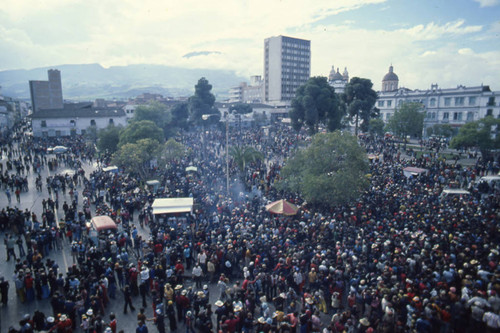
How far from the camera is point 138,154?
2747 cm

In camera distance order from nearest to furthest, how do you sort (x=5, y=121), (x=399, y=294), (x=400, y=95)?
(x=399, y=294) < (x=400, y=95) < (x=5, y=121)

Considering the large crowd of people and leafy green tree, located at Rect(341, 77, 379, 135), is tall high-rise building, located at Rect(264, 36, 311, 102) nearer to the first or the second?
leafy green tree, located at Rect(341, 77, 379, 135)

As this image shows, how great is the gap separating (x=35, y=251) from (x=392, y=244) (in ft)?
49.7

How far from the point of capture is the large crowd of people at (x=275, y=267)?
29.1 ft

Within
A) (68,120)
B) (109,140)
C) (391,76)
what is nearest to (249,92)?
(391,76)

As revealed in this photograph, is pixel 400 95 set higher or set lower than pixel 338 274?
higher

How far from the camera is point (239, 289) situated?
1029 centimetres

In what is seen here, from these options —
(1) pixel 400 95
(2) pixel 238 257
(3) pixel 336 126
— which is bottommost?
(2) pixel 238 257

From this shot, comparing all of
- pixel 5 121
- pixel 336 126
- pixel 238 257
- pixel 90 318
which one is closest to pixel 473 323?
pixel 238 257

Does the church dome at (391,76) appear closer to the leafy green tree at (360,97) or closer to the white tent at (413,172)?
the leafy green tree at (360,97)

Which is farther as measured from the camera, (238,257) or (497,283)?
(238,257)

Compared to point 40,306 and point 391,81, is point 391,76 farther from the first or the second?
point 40,306

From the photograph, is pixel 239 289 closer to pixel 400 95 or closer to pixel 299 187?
pixel 299 187

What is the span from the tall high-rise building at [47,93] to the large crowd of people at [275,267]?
272 feet
